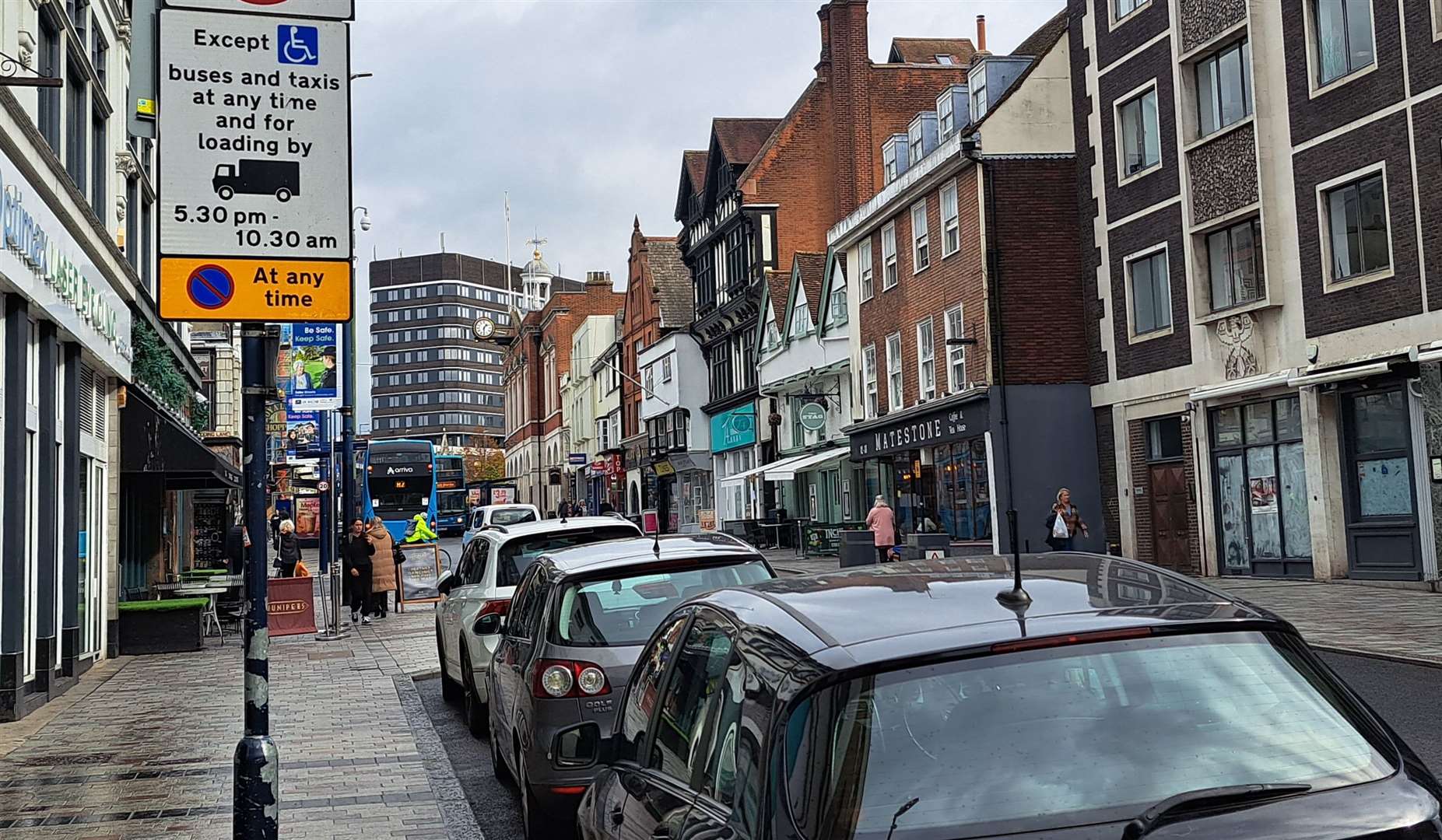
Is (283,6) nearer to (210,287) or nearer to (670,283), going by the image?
(210,287)

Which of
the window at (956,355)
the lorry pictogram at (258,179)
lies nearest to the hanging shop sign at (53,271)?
the lorry pictogram at (258,179)

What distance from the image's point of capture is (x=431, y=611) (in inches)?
1037

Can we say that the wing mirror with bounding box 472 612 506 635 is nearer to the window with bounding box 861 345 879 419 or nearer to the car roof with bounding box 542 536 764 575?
the car roof with bounding box 542 536 764 575

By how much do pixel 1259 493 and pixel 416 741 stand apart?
18037 mm

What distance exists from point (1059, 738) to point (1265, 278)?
22.8m

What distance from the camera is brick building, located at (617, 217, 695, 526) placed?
213 ft

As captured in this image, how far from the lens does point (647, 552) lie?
8.42 metres

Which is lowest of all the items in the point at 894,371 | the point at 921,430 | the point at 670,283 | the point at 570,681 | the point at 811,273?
the point at 570,681

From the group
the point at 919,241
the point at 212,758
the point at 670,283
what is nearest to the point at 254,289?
the point at 212,758

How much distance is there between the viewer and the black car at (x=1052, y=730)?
292cm

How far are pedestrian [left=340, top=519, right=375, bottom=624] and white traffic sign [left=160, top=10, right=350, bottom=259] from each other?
61.2ft

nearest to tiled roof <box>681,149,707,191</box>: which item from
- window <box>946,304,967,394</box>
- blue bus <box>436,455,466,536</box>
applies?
blue bus <box>436,455,466,536</box>

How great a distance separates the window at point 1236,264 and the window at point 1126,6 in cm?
523

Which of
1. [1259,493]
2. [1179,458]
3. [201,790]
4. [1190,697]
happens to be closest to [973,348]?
[1179,458]
